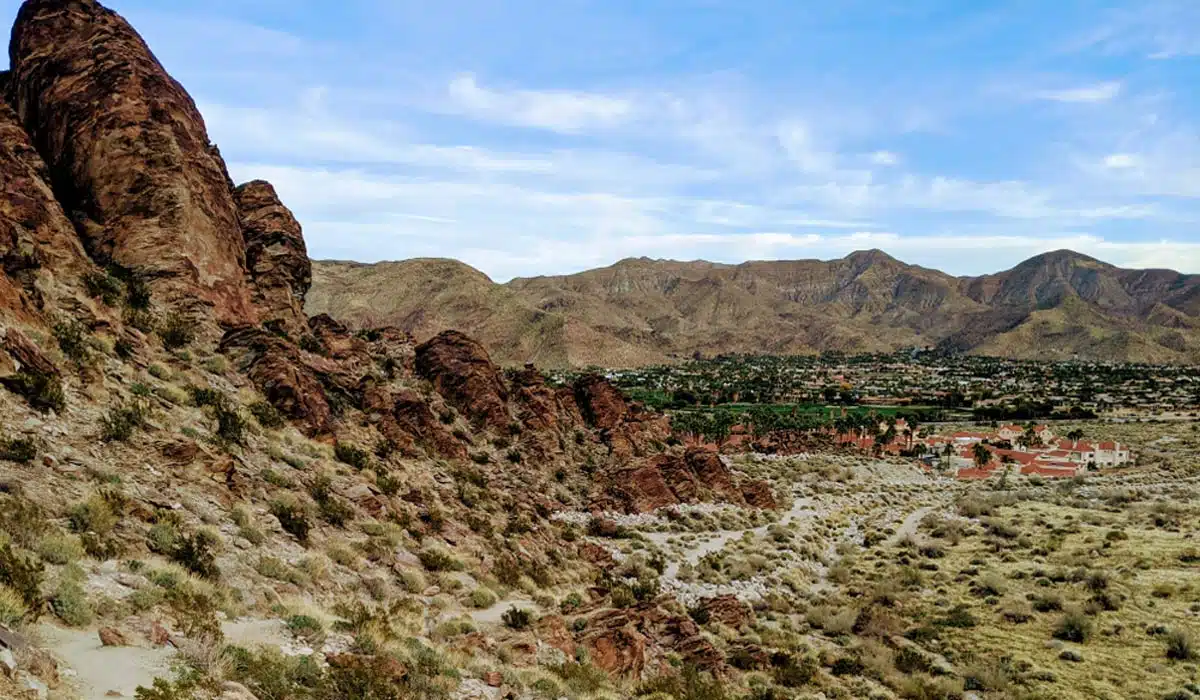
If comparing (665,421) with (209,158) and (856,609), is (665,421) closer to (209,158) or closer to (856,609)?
(856,609)

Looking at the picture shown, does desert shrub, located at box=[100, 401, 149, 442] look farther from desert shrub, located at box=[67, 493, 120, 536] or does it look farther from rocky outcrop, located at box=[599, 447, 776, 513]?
rocky outcrop, located at box=[599, 447, 776, 513]

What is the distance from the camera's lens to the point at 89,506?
1047 cm

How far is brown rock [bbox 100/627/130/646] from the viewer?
24.7ft

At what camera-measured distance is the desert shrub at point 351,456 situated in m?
20.4

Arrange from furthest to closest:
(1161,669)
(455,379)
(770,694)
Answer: (455,379), (1161,669), (770,694)

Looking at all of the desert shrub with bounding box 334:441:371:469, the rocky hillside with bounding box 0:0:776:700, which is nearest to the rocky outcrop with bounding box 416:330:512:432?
the rocky hillside with bounding box 0:0:776:700

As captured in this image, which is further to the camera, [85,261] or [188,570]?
[85,261]

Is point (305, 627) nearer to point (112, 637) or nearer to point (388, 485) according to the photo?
point (112, 637)

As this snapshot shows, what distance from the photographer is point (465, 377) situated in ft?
111

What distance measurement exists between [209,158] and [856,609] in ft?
102

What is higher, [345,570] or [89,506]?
[89,506]

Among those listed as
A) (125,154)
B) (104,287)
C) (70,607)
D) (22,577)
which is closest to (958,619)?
(70,607)

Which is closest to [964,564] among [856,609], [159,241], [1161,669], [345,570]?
[856,609]

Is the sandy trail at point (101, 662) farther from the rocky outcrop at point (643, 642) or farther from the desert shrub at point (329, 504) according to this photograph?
the rocky outcrop at point (643, 642)
